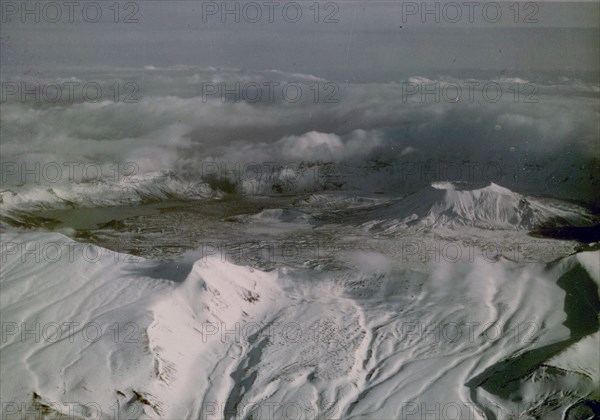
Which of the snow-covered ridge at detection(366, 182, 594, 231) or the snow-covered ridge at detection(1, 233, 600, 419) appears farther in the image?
the snow-covered ridge at detection(366, 182, 594, 231)

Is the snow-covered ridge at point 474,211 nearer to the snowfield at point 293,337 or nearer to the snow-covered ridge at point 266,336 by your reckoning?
the snowfield at point 293,337

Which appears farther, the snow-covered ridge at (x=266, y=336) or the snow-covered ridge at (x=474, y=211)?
the snow-covered ridge at (x=474, y=211)

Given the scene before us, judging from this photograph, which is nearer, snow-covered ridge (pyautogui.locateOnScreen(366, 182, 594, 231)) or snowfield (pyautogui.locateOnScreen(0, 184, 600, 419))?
snowfield (pyautogui.locateOnScreen(0, 184, 600, 419))

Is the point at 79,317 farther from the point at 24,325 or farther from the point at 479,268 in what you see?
the point at 479,268

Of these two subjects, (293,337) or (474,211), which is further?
(474,211)

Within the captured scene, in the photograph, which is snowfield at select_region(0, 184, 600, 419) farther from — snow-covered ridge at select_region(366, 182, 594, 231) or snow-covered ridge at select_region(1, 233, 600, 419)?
snow-covered ridge at select_region(366, 182, 594, 231)

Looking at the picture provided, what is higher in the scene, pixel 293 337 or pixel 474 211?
pixel 474 211

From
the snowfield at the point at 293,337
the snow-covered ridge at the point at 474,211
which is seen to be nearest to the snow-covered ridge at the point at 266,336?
the snowfield at the point at 293,337

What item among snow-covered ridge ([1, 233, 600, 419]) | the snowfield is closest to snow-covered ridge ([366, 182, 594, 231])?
the snowfield

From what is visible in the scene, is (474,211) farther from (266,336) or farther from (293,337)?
(266,336)

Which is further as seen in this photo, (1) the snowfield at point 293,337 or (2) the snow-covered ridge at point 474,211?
(2) the snow-covered ridge at point 474,211

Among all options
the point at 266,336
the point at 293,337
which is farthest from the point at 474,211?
the point at 266,336
